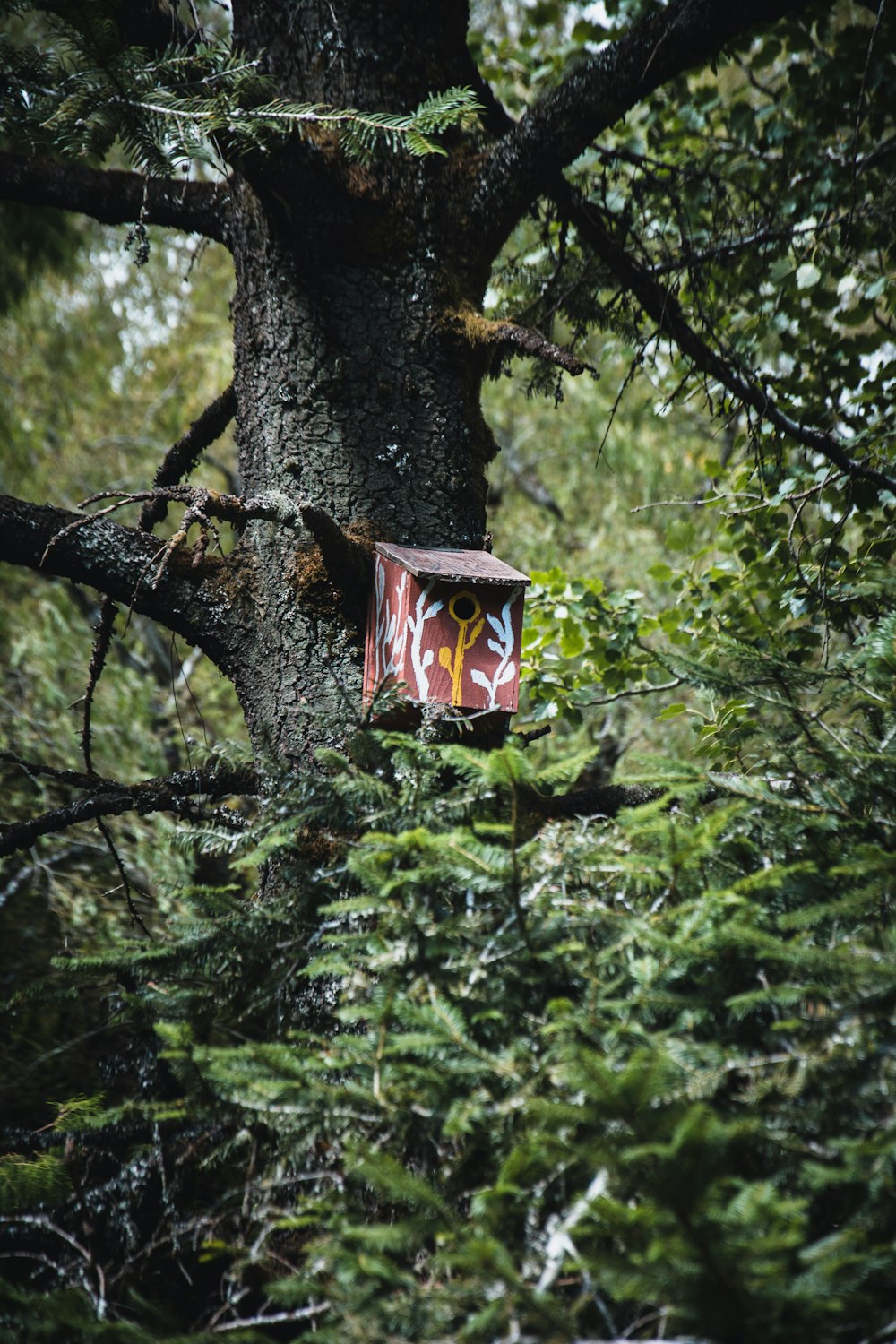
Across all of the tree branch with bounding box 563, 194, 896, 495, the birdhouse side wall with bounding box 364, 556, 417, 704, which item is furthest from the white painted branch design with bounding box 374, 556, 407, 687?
the tree branch with bounding box 563, 194, 896, 495

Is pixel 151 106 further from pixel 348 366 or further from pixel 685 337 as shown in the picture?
pixel 685 337

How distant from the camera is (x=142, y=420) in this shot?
8289mm

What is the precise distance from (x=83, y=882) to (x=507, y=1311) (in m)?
5.26

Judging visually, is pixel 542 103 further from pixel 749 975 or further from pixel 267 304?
pixel 749 975

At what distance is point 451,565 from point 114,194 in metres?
1.20

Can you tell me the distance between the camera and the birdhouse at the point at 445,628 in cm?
187

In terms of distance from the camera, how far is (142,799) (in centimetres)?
196

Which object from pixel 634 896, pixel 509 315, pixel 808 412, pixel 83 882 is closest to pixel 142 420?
pixel 83 882

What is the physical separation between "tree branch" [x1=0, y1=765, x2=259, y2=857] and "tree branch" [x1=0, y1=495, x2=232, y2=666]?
26cm

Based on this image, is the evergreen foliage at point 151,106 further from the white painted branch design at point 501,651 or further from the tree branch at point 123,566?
the white painted branch design at point 501,651

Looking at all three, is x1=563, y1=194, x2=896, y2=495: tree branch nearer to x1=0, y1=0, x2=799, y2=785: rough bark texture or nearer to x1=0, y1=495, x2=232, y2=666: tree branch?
x1=0, y1=0, x2=799, y2=785: rough bark texture

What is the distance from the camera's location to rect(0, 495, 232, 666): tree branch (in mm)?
2014

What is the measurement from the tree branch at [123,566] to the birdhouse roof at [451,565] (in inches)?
15.8

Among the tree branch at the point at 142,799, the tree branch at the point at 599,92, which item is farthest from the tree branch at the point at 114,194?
the tree branch at the point at 142,799
